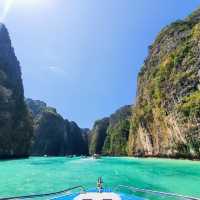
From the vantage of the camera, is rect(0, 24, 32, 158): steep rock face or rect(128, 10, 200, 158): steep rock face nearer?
rect(128, 10, 200, 158): steep rock face

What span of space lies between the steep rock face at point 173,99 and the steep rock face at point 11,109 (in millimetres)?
45926

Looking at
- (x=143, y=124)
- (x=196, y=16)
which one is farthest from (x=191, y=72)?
(x=196, y=16)

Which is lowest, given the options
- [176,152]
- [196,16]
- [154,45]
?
[176,152]

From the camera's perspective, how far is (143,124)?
112m

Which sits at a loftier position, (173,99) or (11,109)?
(11,109)

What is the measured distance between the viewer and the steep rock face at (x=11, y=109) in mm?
115125

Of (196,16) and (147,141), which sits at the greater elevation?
(196,16)

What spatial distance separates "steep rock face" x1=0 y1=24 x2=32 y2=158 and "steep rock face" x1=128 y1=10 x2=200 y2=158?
4593 centimetres

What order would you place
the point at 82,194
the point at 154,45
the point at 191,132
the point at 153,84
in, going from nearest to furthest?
the point at 82,194 < the point at 191,132 < the point at 153,84 < the point at 154,45

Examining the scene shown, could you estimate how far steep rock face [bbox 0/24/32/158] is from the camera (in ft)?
378

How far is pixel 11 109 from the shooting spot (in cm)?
12194

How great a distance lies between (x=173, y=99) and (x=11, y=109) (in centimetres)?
6378

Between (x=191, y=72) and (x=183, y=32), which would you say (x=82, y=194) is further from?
(x=183, y=32)

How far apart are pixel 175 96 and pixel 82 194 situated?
69.9m
